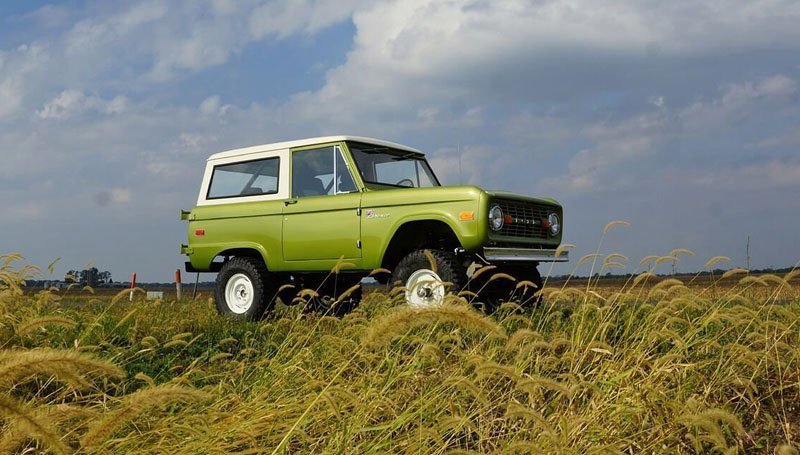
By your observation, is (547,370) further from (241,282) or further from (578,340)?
(241,282)

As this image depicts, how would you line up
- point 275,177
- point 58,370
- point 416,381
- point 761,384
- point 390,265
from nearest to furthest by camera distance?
point 58,370 → point 416,381 → point 761,384 → point 390,265 → point 275,177

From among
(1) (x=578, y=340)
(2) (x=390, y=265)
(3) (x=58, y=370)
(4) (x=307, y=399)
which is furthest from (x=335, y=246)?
(3) (x=58, y=370)

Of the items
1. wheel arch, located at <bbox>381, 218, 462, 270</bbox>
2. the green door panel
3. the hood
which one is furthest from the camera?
the green door panel

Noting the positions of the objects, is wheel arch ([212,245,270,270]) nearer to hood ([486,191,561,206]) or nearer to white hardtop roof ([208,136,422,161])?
white hardtop roof ([208,136,422,161])

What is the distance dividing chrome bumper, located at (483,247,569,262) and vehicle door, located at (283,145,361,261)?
1.65m

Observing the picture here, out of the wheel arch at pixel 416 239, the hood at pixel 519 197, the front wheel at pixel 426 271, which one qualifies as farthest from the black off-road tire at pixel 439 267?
the hood at pixel 519 197

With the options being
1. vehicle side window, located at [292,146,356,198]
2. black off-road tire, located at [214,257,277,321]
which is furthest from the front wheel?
black off-road tire, located at [214,257,277,321]

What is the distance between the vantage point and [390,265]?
8.63m

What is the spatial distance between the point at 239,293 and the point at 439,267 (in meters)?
3.53

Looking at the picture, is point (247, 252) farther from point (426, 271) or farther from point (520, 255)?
point (520, 255)

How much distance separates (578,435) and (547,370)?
1.33m

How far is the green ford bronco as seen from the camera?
25.8ft

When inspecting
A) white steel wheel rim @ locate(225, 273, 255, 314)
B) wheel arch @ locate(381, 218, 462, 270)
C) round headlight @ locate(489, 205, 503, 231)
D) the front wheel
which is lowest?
white steel wheel rim @ locate(225, 273, 255, 314)

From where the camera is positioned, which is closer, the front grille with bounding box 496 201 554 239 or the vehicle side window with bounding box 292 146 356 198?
the front grille with bounding box 496 201 554 239
